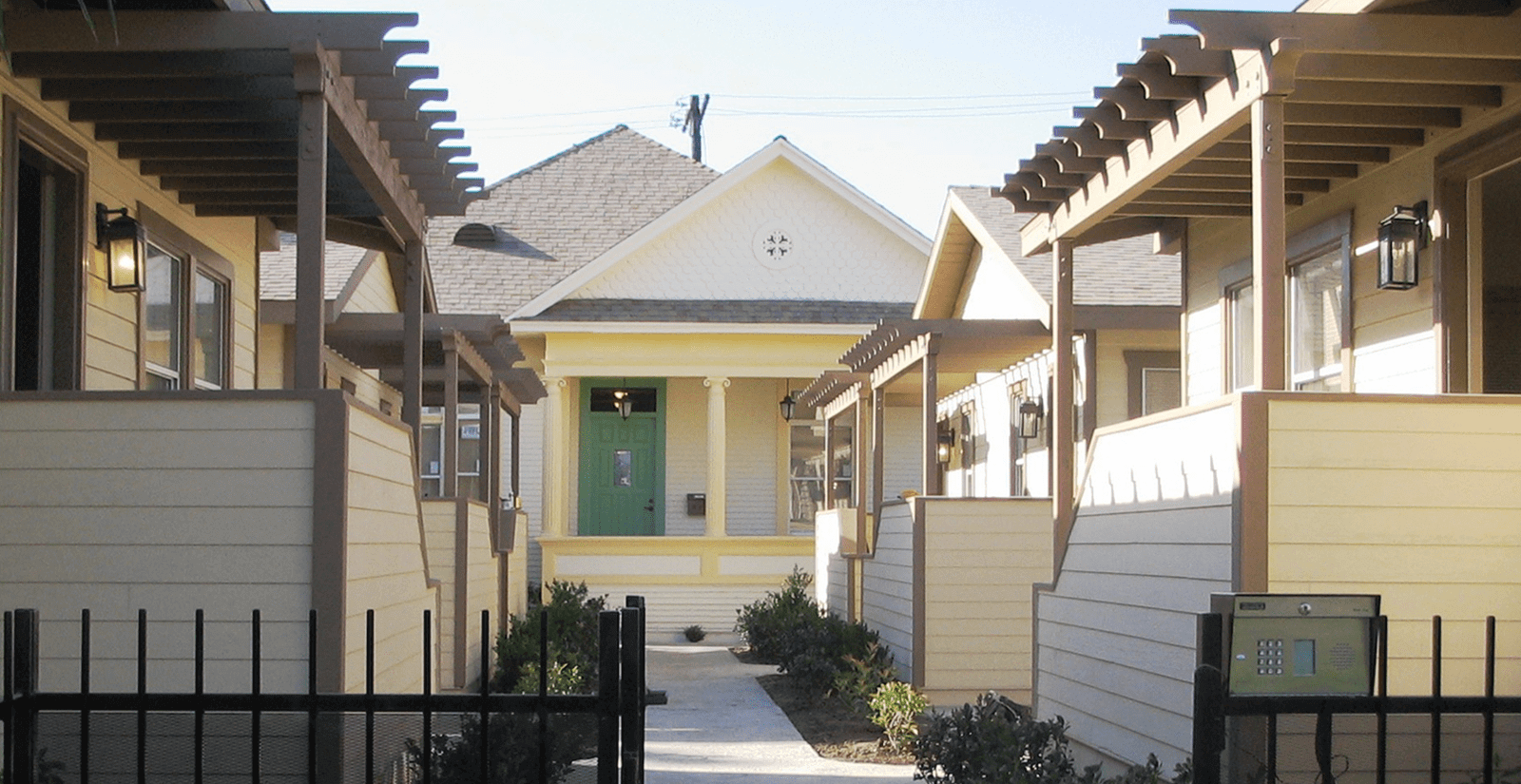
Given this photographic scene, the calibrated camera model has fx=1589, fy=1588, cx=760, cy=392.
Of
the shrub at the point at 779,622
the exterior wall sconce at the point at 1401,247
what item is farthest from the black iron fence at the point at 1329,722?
the shrub at the point at 779,622

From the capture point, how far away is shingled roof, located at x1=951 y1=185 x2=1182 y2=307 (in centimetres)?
1519

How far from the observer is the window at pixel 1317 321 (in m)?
10.0

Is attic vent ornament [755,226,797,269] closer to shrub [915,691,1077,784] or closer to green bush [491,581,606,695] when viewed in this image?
green bush [491,581,606,695]

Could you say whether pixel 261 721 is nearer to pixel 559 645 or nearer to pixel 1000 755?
pixel 1000 755

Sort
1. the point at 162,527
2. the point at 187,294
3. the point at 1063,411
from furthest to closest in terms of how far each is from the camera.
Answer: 1. the point at 187,294
2. the point at 1063,411
3. the point at 162,527

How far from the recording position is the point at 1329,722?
A: 3.83 metres

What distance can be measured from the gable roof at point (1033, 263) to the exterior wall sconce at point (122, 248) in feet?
22.3

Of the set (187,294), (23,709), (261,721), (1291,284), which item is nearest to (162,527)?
(23,709)

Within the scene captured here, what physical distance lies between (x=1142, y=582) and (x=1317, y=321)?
2.92 m

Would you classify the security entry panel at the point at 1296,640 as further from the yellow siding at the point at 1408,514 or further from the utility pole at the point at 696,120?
the utility pole at the point at 696,120

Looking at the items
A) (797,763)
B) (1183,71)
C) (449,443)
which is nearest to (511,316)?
(449,443)


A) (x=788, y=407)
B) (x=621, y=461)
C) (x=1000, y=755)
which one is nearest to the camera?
(x=1000, y=755)

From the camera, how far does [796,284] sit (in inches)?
907

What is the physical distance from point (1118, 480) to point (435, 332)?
7216 mm
